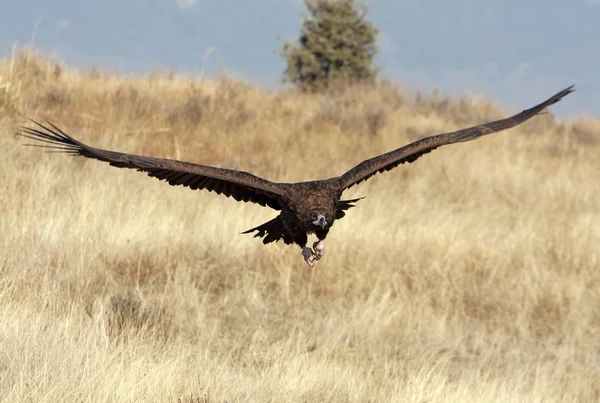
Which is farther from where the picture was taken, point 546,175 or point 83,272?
point 546,175

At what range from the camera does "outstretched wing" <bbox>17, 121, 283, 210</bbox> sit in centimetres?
521

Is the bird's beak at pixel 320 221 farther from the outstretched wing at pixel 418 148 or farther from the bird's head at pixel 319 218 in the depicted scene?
the outstretched wing at pixel 418 148

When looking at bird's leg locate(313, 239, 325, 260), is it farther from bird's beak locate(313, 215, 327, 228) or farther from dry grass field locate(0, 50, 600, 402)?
dry grass field locate(0, 50, 600, 402)

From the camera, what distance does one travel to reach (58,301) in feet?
23.6

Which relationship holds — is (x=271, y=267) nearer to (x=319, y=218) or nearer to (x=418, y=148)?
(x=418, y=148)

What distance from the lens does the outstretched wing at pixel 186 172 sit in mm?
5207

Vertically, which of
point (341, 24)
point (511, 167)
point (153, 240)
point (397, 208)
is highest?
point (341, 24)

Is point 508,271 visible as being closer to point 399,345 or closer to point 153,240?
point 399,345

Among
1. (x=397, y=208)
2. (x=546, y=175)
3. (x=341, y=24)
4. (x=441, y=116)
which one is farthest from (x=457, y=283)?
(x=341, y=24)

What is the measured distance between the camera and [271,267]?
9797 mm

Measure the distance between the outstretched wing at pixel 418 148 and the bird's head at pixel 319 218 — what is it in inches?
11.3

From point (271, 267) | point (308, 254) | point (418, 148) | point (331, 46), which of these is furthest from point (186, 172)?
point (331, 46)

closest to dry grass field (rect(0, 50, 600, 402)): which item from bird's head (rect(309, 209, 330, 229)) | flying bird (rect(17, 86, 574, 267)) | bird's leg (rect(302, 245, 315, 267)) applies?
bird's leg (rect(302, 245, 315, 267))

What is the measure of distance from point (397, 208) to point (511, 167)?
148 inches
